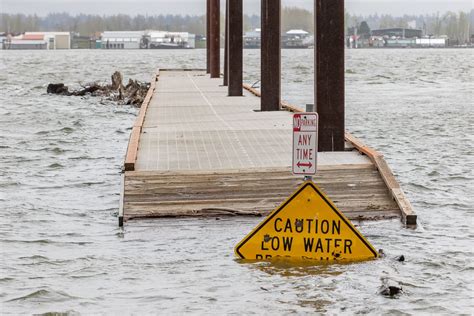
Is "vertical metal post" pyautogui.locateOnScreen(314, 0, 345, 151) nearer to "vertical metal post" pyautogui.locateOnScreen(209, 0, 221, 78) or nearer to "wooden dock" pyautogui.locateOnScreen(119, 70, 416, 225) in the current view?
"wooden dock" pyautogui.locateOnScreen(119, 70, 416, 225)

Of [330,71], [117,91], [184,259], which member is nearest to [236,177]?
[184,259]

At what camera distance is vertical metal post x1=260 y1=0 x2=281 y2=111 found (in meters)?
26.9

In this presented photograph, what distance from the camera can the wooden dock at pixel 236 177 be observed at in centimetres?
1520

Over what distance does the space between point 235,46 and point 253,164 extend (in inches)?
698

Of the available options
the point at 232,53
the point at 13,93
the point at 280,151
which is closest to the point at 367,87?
the point at 13,93

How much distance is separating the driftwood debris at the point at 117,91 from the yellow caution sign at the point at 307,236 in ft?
96.7

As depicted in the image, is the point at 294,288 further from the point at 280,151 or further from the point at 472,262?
the point at 280,151

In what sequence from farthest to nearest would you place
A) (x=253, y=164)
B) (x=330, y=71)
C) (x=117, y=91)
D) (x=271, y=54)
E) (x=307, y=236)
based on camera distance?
(x=117, y=91) < (x=271, y=54) < (x=330, y=71) < (x=253, y=164) < (x=307, y=236)

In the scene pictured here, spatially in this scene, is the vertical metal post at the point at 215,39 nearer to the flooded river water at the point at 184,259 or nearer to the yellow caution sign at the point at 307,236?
the flooded river water at the point at 184,259

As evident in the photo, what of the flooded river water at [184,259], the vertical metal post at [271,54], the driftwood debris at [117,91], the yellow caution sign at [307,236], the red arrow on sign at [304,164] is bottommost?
the flooded river water at [184,259]

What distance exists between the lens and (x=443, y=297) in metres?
11.7

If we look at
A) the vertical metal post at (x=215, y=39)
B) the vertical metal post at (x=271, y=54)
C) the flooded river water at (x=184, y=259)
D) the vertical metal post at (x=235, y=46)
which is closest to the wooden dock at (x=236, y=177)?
the flooded river water at (x=184, y=259)

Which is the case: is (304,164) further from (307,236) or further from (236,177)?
(236,177)

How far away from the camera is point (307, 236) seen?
41.8 feet
